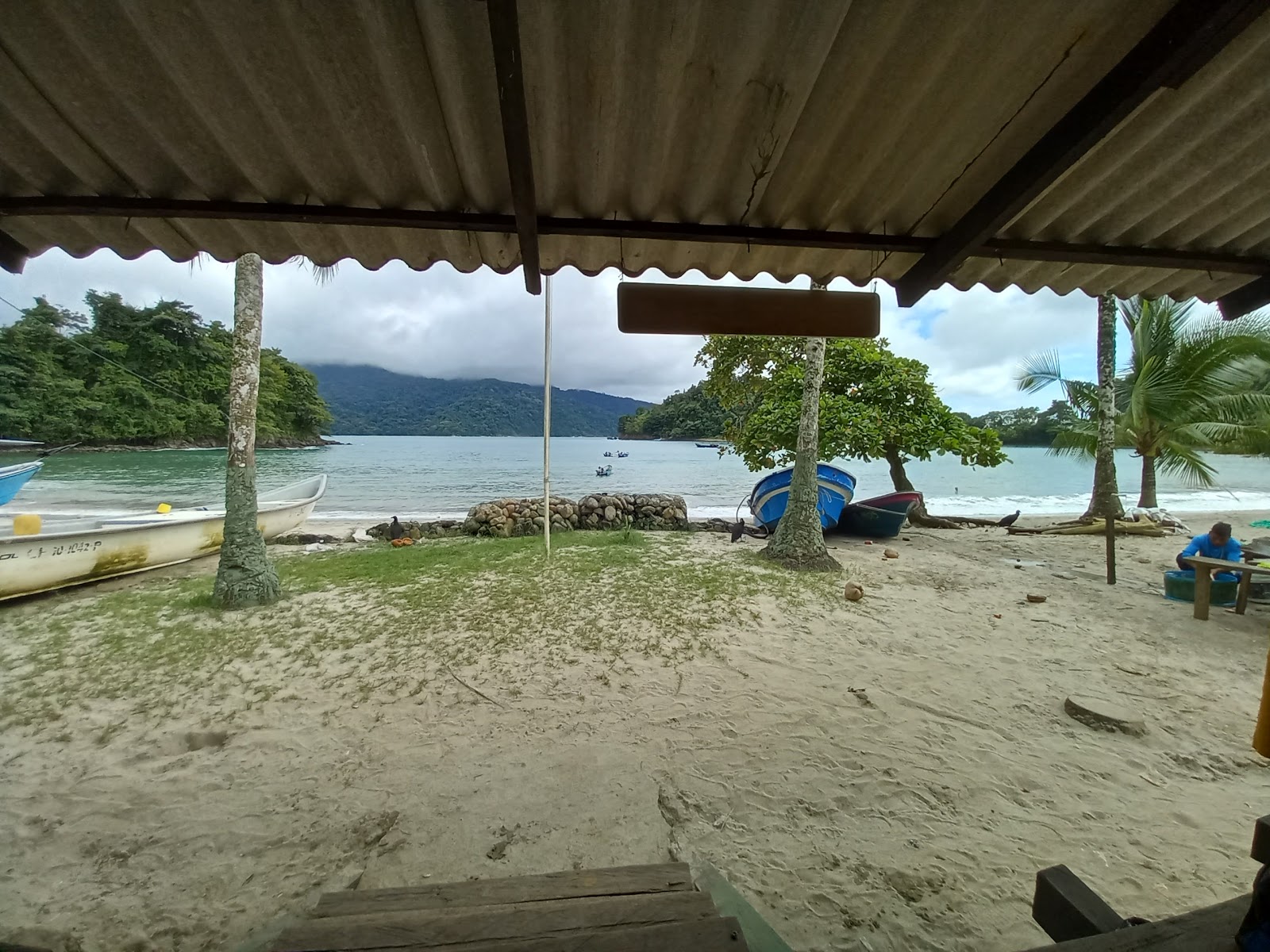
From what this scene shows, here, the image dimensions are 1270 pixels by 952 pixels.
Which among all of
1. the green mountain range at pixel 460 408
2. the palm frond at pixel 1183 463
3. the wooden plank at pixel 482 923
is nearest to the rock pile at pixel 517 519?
the wooden plank at pixel 482 923

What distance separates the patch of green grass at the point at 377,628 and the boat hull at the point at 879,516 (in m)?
3.92

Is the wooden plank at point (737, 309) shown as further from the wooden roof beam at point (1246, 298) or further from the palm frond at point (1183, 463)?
the palm frond at point (1183, 463)

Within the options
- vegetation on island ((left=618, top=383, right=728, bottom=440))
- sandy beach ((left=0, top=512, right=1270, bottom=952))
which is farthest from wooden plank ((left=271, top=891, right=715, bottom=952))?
vegetation on island ((left=618, top=383, right=728, bottom=440))

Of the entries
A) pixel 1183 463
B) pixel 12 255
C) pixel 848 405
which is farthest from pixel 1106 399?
pixel 12 255

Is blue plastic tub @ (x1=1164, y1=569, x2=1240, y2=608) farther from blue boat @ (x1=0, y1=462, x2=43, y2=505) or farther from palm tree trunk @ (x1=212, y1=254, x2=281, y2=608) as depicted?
blue boat @ (x1=0, y1=462, x2=43, y2=505)

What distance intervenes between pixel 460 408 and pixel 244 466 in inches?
4373

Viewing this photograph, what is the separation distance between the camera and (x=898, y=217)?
2.36m

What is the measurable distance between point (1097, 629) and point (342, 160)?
7587mm

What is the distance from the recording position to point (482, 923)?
4.72 feet

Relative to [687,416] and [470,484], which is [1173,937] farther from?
[687,416]

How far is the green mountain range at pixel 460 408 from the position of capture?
107312mm

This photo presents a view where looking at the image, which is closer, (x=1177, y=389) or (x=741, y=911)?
(x=741, y=911)

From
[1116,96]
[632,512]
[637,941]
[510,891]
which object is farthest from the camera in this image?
[632,512]

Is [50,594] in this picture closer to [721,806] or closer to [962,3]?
[721,806]
